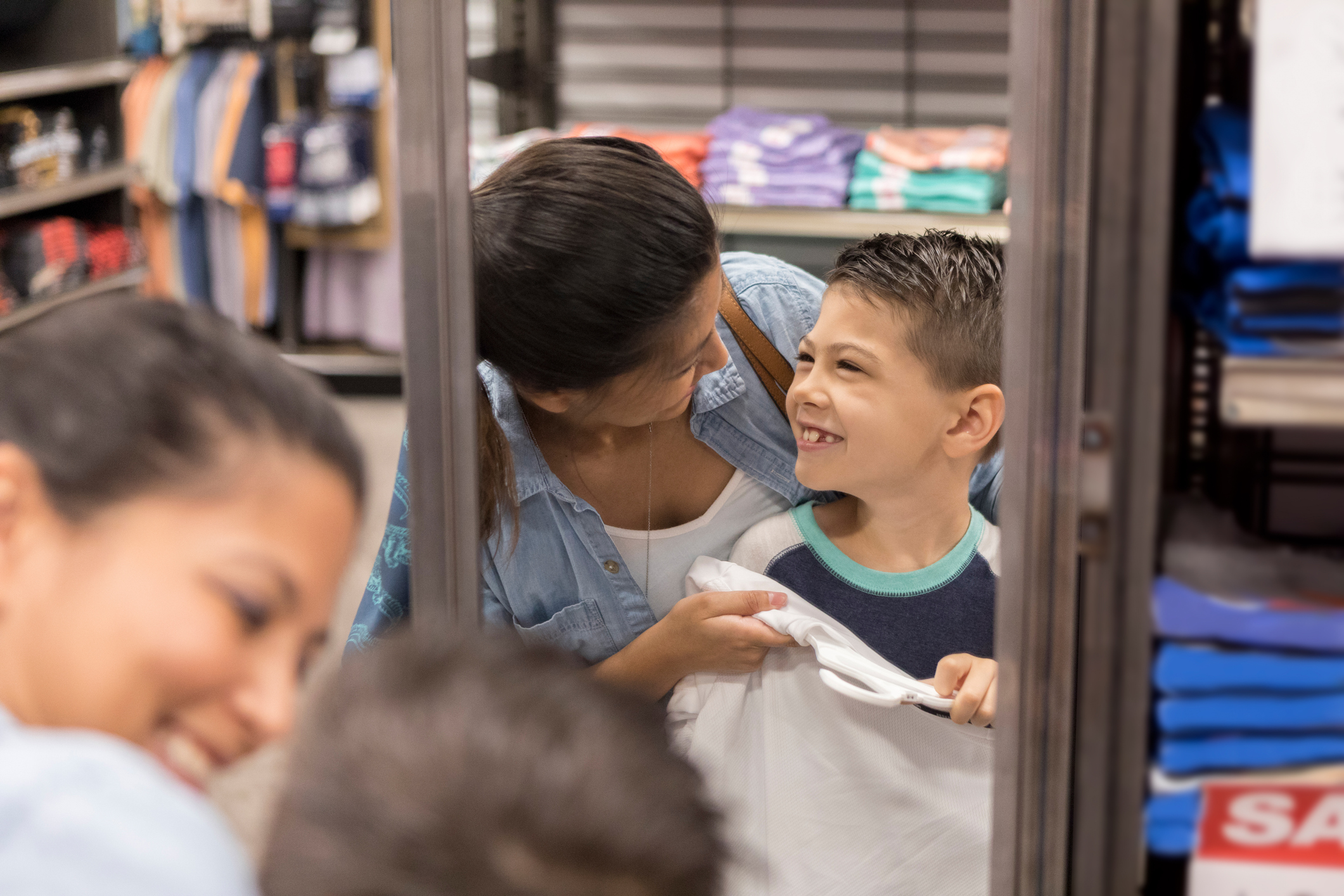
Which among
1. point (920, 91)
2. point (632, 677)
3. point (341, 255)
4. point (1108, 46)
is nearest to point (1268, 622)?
point (1108, 46)

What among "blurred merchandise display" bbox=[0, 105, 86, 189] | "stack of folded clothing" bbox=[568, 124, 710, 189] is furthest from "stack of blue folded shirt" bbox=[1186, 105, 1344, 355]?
"blurred merchandise display" bbox=[0, 105, 86, 189]

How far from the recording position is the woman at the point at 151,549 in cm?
67

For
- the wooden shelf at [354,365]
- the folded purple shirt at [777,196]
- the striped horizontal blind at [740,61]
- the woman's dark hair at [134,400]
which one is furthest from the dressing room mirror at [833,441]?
the wooden shelf at [354,365]

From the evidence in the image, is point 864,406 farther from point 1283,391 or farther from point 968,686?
point 1283,391

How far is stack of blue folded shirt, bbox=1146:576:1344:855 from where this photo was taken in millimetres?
821

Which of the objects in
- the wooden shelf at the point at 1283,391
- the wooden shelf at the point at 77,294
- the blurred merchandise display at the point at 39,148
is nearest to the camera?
the wooden shelf at the point at 1283,391

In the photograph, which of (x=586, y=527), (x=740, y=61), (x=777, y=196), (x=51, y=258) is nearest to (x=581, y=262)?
(x=586, y=527)

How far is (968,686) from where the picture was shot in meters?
1.18

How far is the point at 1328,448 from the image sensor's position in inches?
34.1

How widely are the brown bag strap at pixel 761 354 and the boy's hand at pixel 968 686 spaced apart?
1.10ft

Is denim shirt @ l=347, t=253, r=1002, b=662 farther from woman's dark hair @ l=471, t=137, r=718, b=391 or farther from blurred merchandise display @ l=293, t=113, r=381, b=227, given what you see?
blurred merchandise display @ l=293, t=113, r=381, b=227

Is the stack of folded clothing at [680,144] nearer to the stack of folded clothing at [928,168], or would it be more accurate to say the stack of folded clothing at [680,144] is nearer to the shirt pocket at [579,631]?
the stack of folded clothing at [928,168]

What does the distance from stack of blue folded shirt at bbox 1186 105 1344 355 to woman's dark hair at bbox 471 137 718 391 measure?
57 cm

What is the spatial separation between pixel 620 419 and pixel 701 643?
26 cm
